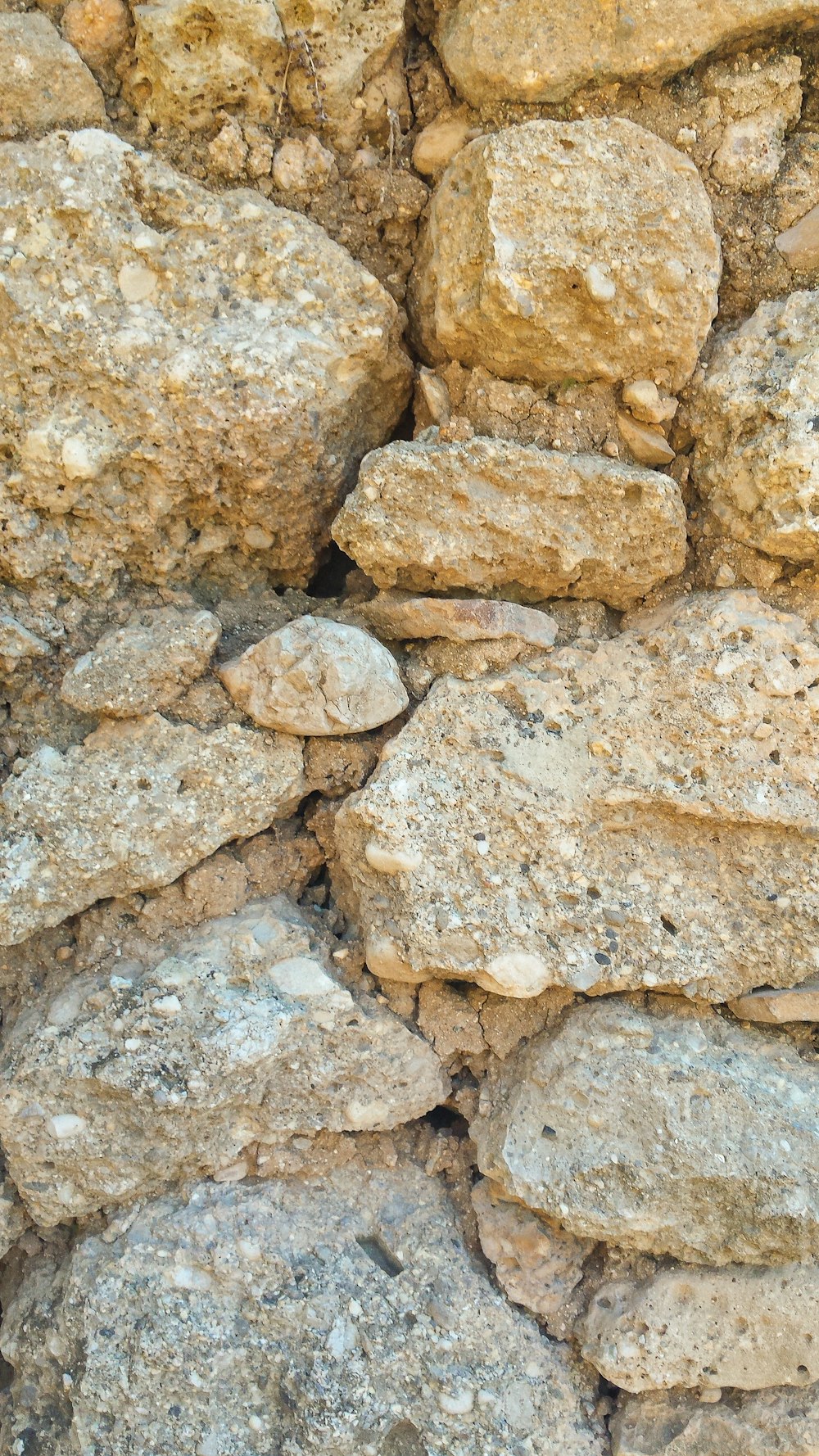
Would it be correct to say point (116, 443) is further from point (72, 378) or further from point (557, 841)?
point (557, 841)

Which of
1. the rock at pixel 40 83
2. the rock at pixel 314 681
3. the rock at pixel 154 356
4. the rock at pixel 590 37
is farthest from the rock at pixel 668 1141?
the rock at pixel 40 83

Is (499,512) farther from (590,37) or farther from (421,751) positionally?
(590,37)

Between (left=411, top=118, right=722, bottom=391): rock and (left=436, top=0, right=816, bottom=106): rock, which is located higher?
(left=436, top=0, right=816, bottom=106): rock

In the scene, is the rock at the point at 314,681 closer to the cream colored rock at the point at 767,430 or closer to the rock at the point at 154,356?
the rock at the point at 154,356

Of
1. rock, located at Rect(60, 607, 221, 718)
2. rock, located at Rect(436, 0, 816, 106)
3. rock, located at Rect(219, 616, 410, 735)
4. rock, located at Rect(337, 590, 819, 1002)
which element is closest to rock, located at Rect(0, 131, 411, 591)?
rock, located at Rect(60, 607, 221, 718)

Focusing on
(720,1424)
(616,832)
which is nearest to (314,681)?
(616,832)

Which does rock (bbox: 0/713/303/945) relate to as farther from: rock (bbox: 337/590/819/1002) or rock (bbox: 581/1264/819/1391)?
rock (bbox: 581/1264/819/1391)

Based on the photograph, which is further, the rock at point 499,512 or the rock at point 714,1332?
the rock at point 499,512
